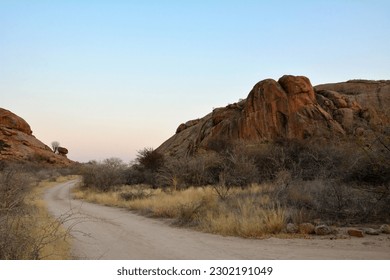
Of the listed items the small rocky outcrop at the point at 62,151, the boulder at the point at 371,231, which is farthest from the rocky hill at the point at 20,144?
the boulder at the point at 371,231

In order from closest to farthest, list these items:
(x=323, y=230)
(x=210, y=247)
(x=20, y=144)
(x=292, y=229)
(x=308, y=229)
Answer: (x=210, y=247) → (x=323, y=230) → (x=308, y=229) → (x=292, y=229) → (x=20, y=144)

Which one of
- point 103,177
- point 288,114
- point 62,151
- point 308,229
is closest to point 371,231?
point 308,229

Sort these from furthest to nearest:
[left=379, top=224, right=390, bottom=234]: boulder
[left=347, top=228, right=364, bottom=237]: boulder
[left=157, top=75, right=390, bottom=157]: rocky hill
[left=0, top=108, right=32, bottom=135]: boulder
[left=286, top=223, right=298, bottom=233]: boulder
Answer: [left=0, top=108, right=32, bottom=135]: boulder < [left=157, top=75, right=390, bottom=157]: rocky hill < [left=286, top=223, right=298, bottom=233]: boulder < [left=379, top=224, right=390, bottom=234]: boulder < [left=347, top=228, right=364, bottom=237]: boulder

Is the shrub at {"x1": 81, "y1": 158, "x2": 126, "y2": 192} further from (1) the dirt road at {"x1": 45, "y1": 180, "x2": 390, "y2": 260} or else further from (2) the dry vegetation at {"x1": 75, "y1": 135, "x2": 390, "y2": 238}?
(1) the dirt road at {"x1": 45, "y1": 180, "x2": 390, "y2": 260}

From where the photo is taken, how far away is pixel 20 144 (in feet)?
210

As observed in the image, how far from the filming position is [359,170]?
13.5m

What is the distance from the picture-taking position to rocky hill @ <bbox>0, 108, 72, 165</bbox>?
60156 mm

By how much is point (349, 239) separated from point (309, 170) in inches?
413

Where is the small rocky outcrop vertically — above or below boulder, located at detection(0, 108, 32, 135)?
below

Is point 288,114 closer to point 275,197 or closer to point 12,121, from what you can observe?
point 275,197

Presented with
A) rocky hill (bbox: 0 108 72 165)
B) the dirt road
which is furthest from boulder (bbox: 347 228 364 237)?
rocky hill (bbox: 0 108 72 165)

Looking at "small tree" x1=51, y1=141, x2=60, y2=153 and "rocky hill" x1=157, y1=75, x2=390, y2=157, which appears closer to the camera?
"rocky hill" x1=157, y1=75, x2=390, y2=157
